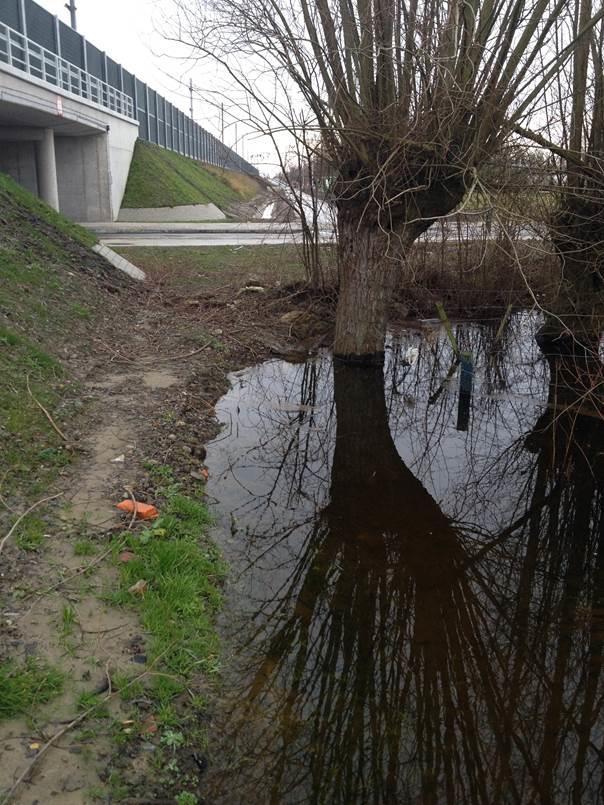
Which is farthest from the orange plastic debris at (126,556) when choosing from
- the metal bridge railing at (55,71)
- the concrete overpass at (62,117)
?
the metal bridge railing at (55,71)

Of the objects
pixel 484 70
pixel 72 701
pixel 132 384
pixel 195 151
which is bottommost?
pixel 72 701

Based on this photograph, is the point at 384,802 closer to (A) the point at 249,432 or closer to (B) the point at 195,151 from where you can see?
(A) the point at 249,432

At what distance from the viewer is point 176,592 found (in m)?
4.59

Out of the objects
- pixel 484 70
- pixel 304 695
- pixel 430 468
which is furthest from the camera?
pixel 484 70

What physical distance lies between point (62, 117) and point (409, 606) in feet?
86.8

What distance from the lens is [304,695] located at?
3.90 metres

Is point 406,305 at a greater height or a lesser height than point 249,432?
greater

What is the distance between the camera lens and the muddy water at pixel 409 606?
137 inches

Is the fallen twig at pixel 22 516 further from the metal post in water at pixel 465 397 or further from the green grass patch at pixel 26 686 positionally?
the metal post in water at pixel 465 397

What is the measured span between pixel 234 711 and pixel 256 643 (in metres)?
0.64

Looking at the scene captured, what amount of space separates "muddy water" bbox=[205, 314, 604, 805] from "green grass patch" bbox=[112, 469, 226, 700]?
0.57ft

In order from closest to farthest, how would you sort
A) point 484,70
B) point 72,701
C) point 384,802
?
point 384,802 → point 72,701 → point 484,70

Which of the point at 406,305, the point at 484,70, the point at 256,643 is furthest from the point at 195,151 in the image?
the point at 256,643

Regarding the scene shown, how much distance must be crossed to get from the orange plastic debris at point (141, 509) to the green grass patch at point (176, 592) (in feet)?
0.28
